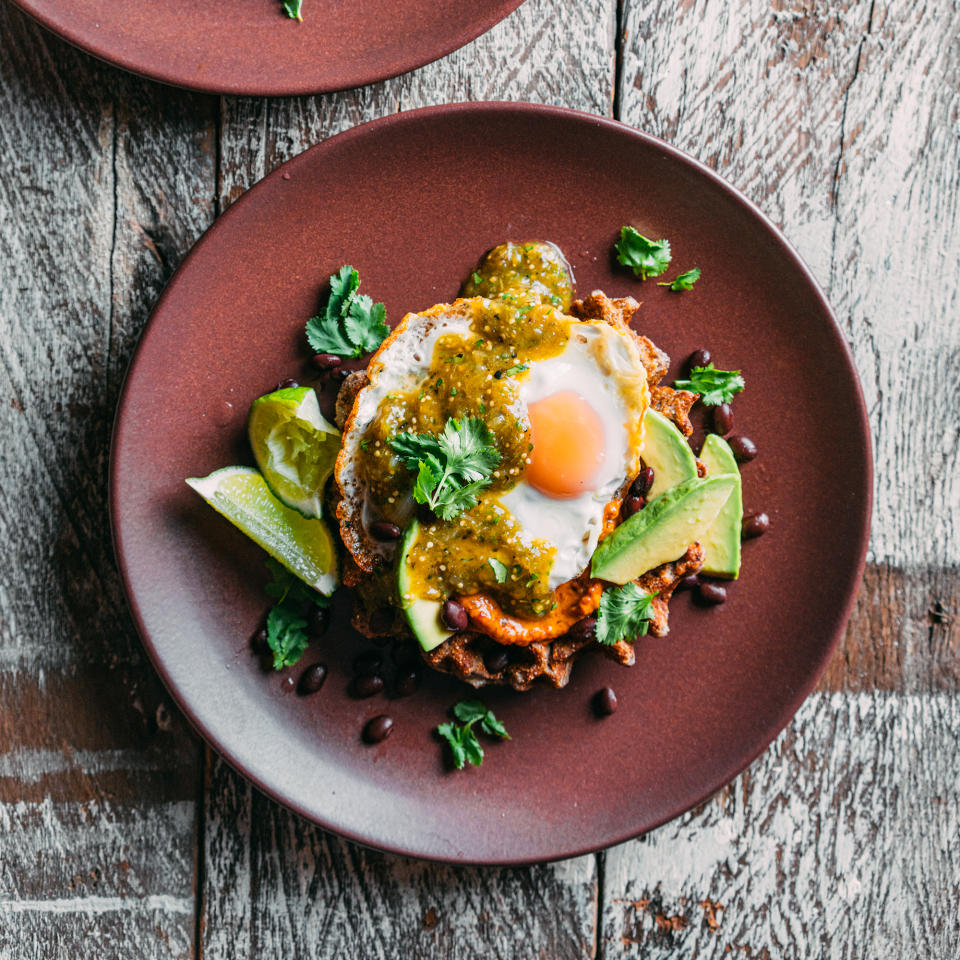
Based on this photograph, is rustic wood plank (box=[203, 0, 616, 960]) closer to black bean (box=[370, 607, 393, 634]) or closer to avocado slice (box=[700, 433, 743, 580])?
black bean (box=[370, 607, 393, 634])

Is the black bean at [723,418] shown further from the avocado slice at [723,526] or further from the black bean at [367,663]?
the black bean at [367,663]

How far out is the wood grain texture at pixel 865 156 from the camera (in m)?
4.16

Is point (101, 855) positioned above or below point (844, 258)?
below

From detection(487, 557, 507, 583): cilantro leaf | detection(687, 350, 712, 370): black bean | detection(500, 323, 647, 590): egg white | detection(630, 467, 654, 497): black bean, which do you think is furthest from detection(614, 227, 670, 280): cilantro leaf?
detection(487, 557, 507, 583): cilantro leaf

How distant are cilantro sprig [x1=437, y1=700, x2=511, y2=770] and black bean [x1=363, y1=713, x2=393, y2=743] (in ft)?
0.76

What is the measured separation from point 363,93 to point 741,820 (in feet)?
13.2

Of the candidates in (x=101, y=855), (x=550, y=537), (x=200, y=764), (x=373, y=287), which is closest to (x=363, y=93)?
(x=373, y=287)

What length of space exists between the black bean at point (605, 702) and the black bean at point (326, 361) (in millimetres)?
1912

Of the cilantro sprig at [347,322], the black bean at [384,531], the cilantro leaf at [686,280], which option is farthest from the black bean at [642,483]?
the cilantro sprig at [347,322]

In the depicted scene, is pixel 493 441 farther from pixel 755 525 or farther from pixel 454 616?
pixel 755 525

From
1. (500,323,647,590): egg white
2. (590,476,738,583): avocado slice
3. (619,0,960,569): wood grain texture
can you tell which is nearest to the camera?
(500,323,647,590): egg white

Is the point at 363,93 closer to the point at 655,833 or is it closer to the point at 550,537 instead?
the point at 550,537

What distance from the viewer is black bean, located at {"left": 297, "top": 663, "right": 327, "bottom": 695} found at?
3.75m

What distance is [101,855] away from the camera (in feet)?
13.4
